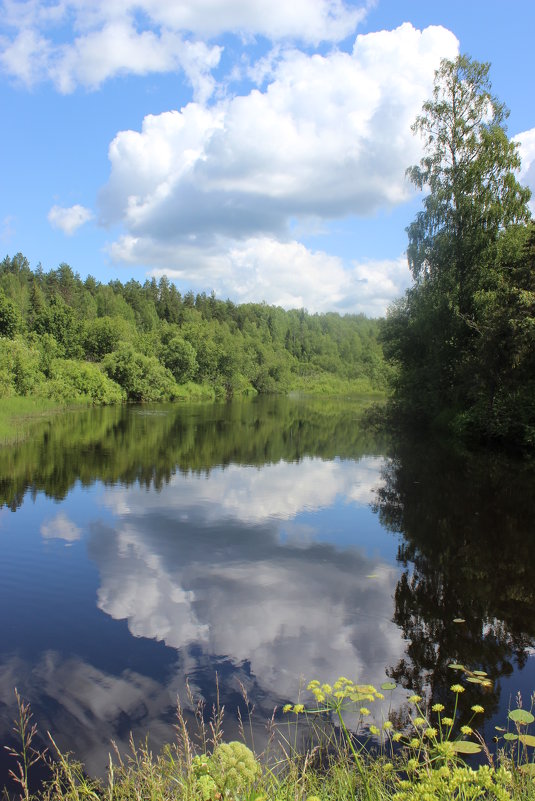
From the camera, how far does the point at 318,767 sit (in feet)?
14.0

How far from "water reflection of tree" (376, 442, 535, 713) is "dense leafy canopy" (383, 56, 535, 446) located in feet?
23.0

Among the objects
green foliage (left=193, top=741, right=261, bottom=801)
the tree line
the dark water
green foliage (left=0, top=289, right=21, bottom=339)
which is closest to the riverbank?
green foliage (left=193, top=741, right=261, bottom=801)

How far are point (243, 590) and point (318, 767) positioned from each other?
4.23 metres

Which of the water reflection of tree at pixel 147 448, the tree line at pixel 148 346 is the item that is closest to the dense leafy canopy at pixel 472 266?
the water reflection of tree at pixel 147 448

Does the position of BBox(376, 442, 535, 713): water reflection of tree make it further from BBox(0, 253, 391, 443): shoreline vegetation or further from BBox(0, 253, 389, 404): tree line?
BBox(0, 253, 389, 404): tree line

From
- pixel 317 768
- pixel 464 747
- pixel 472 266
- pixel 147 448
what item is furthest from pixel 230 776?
pixel 472 266

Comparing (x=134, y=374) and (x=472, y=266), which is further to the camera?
(x=134, y=374)

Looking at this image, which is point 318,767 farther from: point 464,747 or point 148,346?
point 148,346

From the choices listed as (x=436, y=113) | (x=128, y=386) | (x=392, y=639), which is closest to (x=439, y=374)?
(x=436, y=113)

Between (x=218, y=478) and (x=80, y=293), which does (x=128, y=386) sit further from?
(x=80, y=293)

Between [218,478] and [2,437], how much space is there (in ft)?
38.2

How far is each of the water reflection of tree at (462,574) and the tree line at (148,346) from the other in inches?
1105

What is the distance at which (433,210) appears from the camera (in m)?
30.4

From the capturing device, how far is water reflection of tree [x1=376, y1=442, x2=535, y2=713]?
6.23 metres
